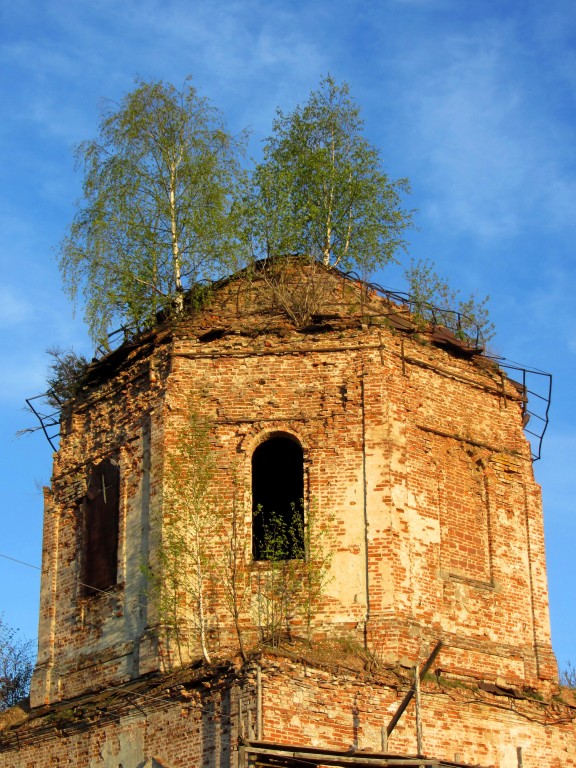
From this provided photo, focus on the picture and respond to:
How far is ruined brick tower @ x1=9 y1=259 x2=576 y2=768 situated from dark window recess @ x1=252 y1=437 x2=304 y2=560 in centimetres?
3

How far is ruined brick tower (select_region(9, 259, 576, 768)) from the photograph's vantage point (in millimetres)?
15609

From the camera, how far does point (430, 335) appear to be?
1808 centimetres

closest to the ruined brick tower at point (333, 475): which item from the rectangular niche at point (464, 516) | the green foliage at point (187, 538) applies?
the rectangular niche at point (464, 516)

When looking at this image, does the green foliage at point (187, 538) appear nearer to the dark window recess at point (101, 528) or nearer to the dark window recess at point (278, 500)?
the dark window recess at point (278, 500)

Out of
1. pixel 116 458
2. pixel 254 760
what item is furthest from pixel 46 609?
pixel 254 760

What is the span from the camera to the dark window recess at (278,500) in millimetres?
16547

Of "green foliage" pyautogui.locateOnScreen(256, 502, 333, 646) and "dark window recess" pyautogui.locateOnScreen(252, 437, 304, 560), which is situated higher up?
"dark window recess" pyautogui.locateOnScreen(252, 437, 304, 560)

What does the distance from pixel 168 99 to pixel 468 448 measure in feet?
22.5

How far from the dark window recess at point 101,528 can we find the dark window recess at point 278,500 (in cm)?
173

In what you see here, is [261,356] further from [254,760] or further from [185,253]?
[254,760]

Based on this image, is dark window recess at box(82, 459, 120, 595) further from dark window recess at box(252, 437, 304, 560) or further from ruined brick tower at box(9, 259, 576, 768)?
dark window recess at box(252, 437, 304, 560)

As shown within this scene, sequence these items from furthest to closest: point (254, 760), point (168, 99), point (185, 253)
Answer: point (168, 99) < point (185, 253) < point (254, 760)

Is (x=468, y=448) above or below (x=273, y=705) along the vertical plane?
above

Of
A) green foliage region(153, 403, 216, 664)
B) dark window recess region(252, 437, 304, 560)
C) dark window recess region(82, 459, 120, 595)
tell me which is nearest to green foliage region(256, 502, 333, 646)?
dark window recess region(252, 437, 304, 560)
